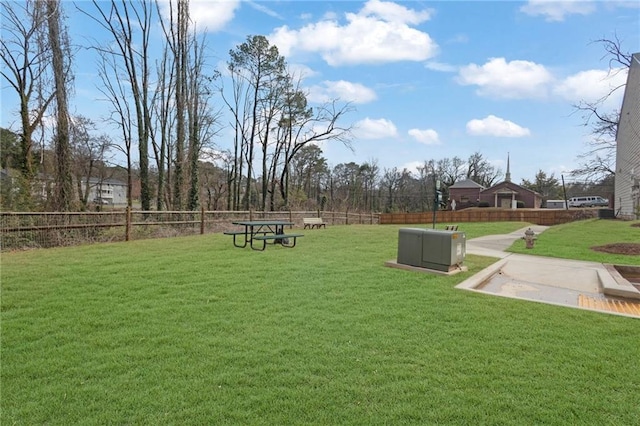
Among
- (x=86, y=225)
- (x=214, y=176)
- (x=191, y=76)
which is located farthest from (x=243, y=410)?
(x=214, y=176)

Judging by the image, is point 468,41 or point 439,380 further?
point 468,41

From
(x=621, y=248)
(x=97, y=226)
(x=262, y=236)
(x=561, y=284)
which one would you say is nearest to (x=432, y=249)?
(x=561, y=284)

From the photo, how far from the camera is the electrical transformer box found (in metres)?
6.36

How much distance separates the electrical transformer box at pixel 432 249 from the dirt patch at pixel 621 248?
233 inches

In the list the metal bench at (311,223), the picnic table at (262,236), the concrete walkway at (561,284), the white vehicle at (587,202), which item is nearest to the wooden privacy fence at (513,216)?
the metal bench at (311,223)

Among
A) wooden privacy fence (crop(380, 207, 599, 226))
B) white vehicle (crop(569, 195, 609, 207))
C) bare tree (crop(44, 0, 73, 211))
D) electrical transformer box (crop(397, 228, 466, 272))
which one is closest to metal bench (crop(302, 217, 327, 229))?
bare tree (crop(44, 0, 73, 211))

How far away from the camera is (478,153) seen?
53.4 metres

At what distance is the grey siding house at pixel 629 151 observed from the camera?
20266 millimetres

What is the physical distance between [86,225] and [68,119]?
14.5 ft

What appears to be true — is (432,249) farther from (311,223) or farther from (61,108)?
(61,108)

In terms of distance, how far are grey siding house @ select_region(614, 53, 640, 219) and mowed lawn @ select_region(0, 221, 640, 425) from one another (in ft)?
69.2

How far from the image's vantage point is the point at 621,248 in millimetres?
9844

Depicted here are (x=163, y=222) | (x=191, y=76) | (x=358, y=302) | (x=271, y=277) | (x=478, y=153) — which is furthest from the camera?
(x=478, y=153)

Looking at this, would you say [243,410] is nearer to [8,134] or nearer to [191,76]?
[8,134]
